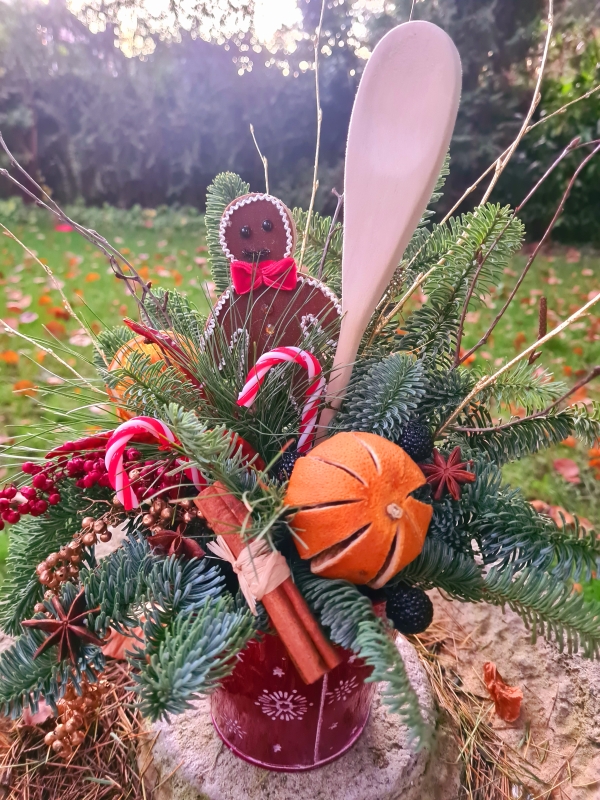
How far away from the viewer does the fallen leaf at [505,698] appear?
813mm

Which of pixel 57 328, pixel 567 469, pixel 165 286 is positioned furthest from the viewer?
pixel 165 286

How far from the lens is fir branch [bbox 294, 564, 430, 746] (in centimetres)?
35

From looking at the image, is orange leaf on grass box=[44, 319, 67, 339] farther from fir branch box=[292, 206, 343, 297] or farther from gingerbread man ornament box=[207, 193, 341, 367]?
gingerbread man ornament box=[207, 193, 341, 367]

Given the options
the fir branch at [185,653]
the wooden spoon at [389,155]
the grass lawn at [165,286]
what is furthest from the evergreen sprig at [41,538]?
the grass lawn at [165,286]

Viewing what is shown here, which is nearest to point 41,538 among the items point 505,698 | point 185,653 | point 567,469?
point 185,653

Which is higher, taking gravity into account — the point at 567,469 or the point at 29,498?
the point at 29,498

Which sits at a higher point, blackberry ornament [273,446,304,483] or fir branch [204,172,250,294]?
fir branch [204,172,250,294]

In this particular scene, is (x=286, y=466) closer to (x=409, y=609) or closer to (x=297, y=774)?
(x=409, y=609)

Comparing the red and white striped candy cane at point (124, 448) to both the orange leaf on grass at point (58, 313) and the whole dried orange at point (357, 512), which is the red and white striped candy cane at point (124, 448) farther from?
the orange leaf on grass at point (58, 313)

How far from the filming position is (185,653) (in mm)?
401

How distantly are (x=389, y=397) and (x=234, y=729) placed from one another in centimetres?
48

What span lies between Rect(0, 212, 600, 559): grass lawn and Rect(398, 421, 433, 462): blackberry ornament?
3.12 ft

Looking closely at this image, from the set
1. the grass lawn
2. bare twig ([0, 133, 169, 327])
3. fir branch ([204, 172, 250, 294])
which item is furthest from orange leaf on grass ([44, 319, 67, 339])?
bare twig ([0, 133, 169, 327])

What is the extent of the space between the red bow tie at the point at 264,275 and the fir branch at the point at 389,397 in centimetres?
14
